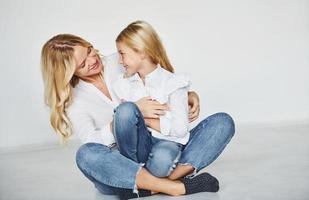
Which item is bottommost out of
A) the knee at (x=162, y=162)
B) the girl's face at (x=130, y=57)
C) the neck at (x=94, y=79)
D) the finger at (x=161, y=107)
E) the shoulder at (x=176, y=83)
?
the knee at (x=162, y=162)

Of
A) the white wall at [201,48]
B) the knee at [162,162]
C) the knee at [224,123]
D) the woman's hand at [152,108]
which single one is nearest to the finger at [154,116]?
the woman's hand at [152,108]

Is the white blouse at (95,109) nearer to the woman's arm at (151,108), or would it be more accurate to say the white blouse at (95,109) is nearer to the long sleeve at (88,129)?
the long sleeve at (88,129)

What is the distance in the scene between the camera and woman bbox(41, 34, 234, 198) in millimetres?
1992

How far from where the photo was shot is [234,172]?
244 cm

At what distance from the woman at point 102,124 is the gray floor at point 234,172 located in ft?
0.25

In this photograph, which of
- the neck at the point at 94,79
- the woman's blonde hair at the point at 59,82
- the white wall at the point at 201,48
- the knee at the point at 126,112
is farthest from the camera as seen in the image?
the white wall at the point at 201,48

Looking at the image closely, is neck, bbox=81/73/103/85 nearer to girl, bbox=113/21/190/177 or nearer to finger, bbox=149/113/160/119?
girl, bbox=113/21/190/177

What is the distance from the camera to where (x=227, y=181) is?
226 cm

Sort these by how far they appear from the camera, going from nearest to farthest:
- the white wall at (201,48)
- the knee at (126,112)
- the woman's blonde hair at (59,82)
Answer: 1. the knee at (126,112)
2. the woman's blonde hair at (59,82)
3. the white wall at (201,48)

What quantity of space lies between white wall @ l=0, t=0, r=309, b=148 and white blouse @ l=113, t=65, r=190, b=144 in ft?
6.34

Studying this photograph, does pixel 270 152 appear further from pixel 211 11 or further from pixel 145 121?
pixel 211 11

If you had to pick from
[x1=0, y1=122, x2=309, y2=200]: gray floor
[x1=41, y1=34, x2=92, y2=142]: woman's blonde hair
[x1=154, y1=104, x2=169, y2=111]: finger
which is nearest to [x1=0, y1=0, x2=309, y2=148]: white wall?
[x1=0, y1=122, x2=309, y2=200]: gray floor

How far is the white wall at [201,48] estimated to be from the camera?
3914 millimetres

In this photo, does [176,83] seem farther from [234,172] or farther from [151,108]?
[234,172]
